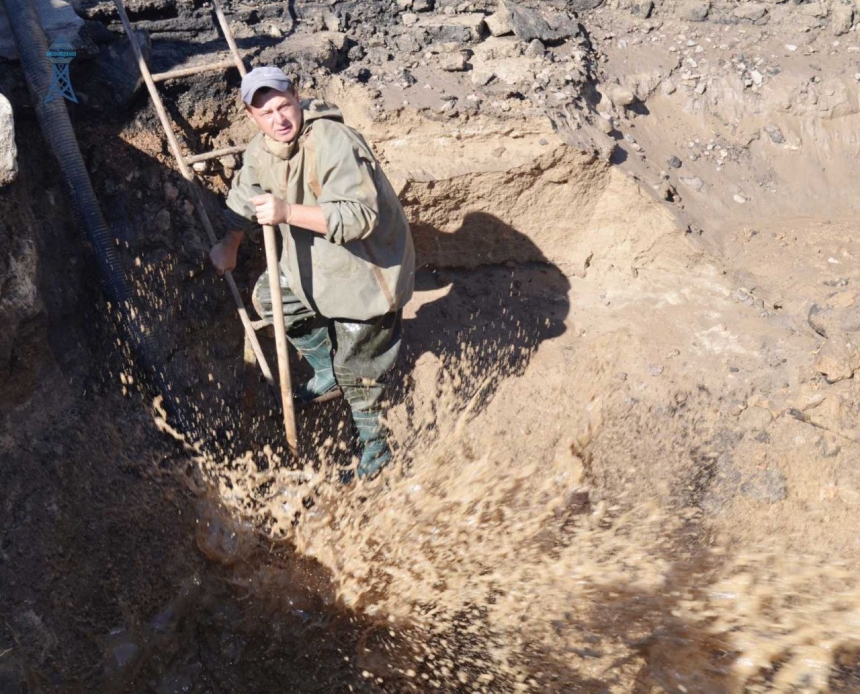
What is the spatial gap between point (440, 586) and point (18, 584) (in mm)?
1831

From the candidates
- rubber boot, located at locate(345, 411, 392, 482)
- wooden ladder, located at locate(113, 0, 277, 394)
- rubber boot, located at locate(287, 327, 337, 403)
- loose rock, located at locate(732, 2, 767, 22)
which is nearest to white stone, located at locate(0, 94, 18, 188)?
wooden ladder, located at locate(113, 0, 277, 394)

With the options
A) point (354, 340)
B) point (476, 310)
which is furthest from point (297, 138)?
point (476, 310)

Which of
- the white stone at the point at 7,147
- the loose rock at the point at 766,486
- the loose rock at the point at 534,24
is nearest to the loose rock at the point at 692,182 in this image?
the loose rock at the point at 534,24

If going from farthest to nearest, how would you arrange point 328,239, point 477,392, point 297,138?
1. point 477,392
2. point 297,138
3. point 328,239

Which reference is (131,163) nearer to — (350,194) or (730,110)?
(350,194)

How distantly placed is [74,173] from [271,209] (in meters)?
1.29

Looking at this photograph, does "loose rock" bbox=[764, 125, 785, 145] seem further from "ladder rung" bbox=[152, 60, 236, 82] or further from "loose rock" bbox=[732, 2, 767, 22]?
"ladder rung" bbox=[152, 60, 236, 82]

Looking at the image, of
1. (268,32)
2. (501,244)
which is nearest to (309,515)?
(501,244)

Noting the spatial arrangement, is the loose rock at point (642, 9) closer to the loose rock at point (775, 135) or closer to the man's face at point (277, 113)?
the loose rock at point (775, 135)

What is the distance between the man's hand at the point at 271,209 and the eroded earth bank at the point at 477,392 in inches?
42.0

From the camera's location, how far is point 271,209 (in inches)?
115

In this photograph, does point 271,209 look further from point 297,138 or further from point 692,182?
point 692,182

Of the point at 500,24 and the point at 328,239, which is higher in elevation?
the point at 500,24

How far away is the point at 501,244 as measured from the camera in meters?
4.74
